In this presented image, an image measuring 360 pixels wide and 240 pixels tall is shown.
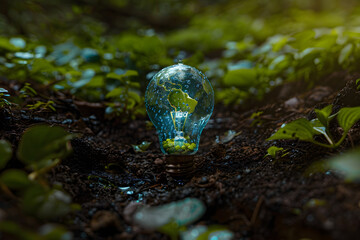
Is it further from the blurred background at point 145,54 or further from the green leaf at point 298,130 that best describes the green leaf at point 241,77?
the green leaf at point 298,130

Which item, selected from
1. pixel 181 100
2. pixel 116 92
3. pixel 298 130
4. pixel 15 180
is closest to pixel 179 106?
pixel 181 100

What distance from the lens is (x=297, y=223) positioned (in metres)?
0.86

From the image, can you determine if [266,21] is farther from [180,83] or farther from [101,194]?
[101,194]

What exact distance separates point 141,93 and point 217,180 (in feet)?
5.27

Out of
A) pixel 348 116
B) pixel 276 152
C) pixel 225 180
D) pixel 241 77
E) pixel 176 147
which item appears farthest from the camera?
pixel 241 77

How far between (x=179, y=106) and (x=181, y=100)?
0.15ft

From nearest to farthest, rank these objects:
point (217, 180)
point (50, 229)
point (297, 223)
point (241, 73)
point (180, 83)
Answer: point (50, 229)
point (297, 223)
point (217, 180)
point (180, 83)
point (241, 73)

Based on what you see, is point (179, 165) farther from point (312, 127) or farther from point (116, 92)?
point (116, 92)

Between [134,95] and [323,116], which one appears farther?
[134,95]

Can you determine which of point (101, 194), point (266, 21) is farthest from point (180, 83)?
point (266, 21)

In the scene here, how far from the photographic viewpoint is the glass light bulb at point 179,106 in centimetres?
166

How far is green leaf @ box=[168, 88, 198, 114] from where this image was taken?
158cm

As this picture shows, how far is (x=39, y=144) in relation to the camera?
93 centimetres

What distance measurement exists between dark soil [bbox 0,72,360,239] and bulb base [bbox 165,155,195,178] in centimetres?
5
